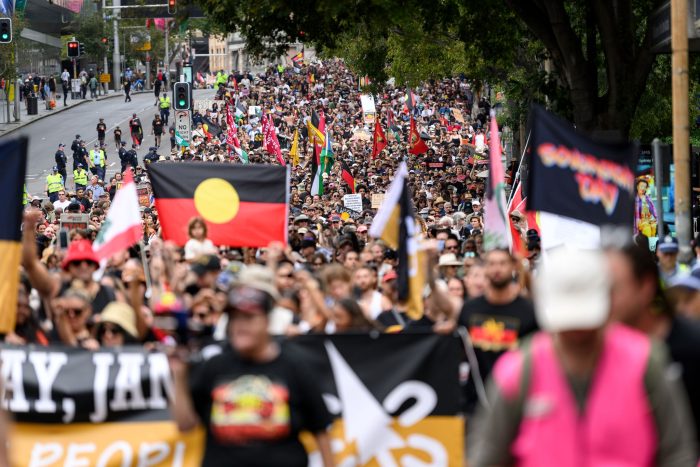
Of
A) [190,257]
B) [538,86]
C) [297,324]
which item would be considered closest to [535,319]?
[297,324]

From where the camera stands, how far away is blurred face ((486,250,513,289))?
8.12 m

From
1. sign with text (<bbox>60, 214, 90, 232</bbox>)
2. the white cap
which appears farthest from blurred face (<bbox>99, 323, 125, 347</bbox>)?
sign with text (<bbox>60, 214, 90, 232</bbox>)

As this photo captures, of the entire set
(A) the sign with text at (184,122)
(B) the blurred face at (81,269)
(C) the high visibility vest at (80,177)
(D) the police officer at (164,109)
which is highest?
(D) the police officer at (164,109)

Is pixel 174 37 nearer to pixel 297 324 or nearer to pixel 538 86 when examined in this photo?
pixel 538 86

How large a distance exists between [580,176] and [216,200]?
5137 mm

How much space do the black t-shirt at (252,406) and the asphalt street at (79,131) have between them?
3928 centimetres

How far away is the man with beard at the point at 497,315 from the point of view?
26.4 feet

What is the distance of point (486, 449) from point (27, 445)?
454 centimetres

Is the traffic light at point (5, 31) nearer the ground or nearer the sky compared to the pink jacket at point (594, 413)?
nearer the sky

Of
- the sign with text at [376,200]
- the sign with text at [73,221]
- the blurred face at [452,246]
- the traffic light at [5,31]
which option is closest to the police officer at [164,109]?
the traffic light at [5,31]

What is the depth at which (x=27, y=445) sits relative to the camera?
8.35 metres

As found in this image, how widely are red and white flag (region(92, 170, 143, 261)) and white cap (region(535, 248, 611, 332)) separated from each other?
7531 mm

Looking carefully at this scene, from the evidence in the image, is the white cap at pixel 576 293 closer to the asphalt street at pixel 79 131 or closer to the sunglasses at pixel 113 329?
the sunglasses at pixel 113 329

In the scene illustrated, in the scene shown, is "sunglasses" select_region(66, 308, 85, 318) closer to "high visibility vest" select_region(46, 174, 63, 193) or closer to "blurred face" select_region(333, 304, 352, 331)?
"blurred face" select_region(333, 304, 352, 331)
